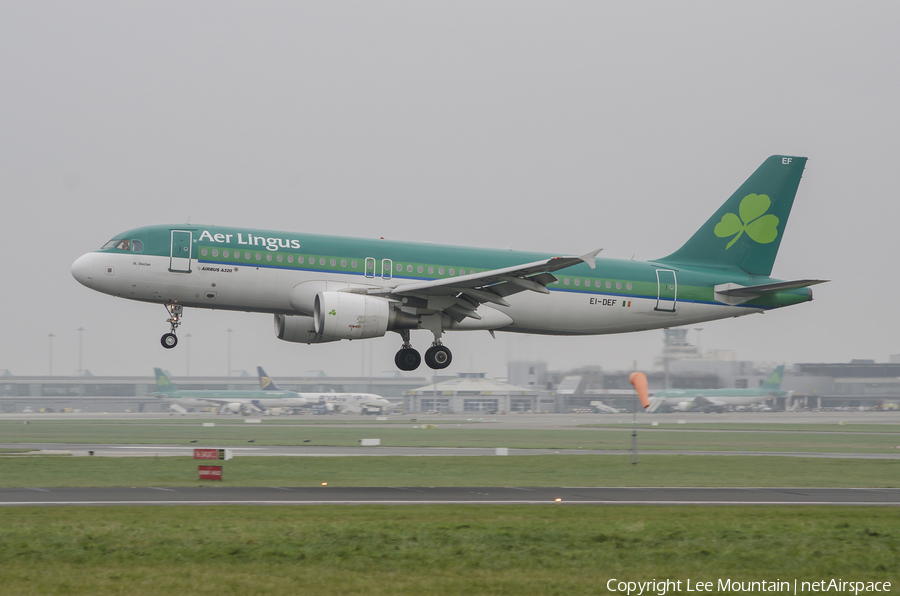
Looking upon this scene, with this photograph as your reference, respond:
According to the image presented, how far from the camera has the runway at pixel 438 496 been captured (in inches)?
1036

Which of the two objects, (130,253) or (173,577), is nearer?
(173,577)

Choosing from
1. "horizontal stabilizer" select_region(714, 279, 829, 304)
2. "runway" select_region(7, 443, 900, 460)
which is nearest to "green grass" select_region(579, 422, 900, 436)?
"runway" select_region(7, 443, 900, 460)

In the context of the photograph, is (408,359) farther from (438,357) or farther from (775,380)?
(775,380)

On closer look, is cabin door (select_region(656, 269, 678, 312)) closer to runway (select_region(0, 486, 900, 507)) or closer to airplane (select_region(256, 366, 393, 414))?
runway (select_region(0, 486, 900, 507))

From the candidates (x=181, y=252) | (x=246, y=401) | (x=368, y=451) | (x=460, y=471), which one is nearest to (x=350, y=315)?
(x=181, y=252)

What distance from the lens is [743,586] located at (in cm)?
1608

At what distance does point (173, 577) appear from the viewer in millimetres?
16172

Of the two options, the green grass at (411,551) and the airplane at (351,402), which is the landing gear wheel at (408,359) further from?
the airplane at (351,402)

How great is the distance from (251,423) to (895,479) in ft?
226

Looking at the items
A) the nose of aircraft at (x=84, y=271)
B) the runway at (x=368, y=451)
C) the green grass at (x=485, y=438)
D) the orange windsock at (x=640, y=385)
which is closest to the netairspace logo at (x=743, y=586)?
the nose of aircraft at (x=84, y=271)

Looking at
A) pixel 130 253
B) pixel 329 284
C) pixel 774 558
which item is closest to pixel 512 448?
pixel 329 284

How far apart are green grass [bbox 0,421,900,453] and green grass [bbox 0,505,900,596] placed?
36792 millimetres

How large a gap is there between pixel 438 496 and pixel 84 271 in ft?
49.5

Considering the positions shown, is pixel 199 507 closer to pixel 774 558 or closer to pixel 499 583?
pixel 499 583
